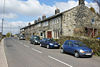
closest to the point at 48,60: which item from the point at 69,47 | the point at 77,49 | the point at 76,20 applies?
the point at 77,49

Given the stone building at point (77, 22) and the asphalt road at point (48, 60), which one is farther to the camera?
the stone building at point (77, 22)

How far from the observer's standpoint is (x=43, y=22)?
42156mm

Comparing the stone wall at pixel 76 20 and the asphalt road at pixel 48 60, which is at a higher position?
the stone wall at pixel 76 20

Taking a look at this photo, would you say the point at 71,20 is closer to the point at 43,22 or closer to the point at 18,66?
the point at 43,22

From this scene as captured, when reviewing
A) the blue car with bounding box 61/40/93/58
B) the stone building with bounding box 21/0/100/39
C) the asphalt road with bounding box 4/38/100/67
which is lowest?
the asphalt road with bounding box 4/38/100/67

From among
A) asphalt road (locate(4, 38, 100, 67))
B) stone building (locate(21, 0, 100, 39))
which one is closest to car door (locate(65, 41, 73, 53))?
asphalt road (locate(4, 38, 100, 67))

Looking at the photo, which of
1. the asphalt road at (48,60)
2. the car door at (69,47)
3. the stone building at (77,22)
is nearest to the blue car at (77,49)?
the car door at (69,47)

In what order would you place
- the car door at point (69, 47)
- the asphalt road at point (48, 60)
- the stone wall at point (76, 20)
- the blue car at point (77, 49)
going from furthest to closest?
the stone wall at point (76, 20), the car door at point (69, 47), the blue car at point (77, 49), the asphalt road at point (48, 60)

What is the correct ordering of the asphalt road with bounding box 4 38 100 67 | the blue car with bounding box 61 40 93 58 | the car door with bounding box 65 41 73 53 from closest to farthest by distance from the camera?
1. the asphalt road with bounding box 4 38 100 67
2. the blue car with bounding box 61 40 93 58
3. the car door with bounding box 65 41 73 53

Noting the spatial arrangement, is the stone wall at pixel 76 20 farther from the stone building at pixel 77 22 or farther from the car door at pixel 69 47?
the car door at pixel 69 47

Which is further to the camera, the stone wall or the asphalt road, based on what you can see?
the stone wall

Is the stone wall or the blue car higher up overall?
the stone wall

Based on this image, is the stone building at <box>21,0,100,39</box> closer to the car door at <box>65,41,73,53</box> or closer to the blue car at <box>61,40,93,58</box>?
the car door at <box>65,41,73,53</box>

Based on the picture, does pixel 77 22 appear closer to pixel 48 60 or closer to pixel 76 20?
pixel 76 20
